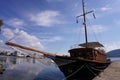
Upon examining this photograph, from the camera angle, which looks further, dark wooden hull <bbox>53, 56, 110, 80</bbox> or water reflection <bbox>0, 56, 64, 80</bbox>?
water reflection <bbox>0, 56, 64, 80</bbox>

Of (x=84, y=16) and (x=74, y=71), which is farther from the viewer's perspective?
(x=84, y=16)

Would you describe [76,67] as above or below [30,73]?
above

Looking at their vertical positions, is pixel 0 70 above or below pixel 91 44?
below

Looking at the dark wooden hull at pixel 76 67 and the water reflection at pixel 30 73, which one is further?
the water reflection at pixel 30 73

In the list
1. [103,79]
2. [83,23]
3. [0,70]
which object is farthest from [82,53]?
[0,70]

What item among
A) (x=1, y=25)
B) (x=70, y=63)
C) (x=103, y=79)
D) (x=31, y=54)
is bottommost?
(x=103, y=79)

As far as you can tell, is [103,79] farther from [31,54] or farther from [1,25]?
[1,25]

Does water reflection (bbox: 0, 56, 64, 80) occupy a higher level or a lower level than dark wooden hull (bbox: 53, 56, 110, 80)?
lower

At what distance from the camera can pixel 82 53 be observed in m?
23.5

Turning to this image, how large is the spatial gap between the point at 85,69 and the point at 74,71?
4.87 ft

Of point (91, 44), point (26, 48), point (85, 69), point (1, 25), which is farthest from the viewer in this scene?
point (1, 25)

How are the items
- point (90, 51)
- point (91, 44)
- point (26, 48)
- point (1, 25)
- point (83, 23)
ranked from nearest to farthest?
point (26, 48) < point (90, 51) < point (83, 23) < point (91, 44) < point (1, 25)

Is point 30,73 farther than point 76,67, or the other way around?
point 30,73

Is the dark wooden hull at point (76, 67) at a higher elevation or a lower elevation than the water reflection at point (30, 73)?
higher
